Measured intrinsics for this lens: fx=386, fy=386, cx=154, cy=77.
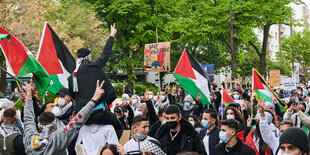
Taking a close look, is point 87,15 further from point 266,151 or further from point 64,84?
point 266,151

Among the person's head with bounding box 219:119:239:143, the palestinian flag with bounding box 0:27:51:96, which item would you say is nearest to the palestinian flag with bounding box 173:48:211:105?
the person's head with bounding box 219:119:239:143

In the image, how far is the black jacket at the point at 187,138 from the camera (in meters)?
5.49

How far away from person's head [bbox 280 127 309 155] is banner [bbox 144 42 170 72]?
8.90 meters

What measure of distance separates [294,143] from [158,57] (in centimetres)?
973

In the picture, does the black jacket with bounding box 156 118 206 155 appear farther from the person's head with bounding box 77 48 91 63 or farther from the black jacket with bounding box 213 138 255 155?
the person's head with bounding box 77 48 91 63

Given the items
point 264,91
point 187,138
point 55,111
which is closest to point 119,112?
point 55,111

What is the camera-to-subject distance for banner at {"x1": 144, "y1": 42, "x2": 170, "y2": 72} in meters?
12.8

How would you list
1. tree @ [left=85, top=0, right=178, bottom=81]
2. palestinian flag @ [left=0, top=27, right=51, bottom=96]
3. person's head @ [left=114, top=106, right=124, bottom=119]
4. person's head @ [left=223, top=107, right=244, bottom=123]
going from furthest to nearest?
1. tree @ [left=85, top=0, right=178, bottom=81]
2. person's head @ [left=114, top=106, right=124, bottom=119]
3. person's head @ [left=223, top=107, right=244, bottom=123]
4. palestinian flag @ [left=0, top=27, right=51, bottom=96]

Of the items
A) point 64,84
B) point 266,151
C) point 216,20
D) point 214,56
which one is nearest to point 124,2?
point 216,20

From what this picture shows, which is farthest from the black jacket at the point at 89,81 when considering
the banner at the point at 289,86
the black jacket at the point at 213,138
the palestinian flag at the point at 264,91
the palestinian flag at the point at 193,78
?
the banner at the point at 289,86

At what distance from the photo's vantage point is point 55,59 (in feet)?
26.6

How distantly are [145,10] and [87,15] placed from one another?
487 cm

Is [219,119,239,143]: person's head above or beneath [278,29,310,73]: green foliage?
beneath

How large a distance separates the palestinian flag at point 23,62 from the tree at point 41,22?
18.0 meters
